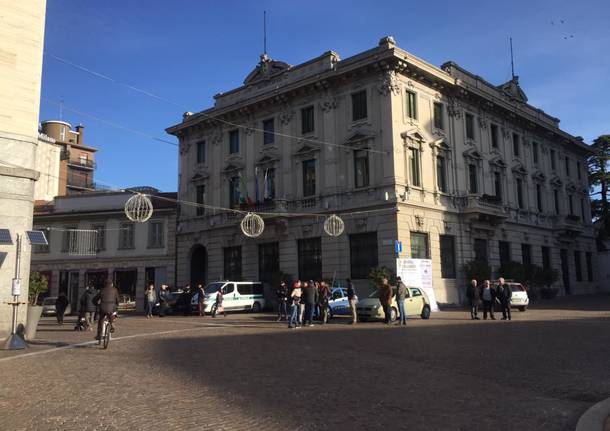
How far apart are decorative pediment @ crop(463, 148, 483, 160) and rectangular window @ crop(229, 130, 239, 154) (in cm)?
1532

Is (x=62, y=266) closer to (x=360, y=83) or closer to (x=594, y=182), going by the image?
(x=360, y=83)

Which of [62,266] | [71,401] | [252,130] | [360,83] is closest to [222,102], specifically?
[252,130]

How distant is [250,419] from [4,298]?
1237 cm

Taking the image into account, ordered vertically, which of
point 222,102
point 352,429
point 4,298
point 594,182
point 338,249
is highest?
point 222,102

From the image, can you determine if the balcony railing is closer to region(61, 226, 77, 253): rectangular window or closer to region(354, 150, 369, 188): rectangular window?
region(61, 226, 77, 253): rectangular window

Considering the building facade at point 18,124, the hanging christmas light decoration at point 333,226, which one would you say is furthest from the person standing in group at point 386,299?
the building facade at point 18,124

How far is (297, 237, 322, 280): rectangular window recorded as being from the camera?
3131 cm

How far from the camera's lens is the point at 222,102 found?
128ft

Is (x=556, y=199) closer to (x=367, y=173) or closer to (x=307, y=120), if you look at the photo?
(x=367, y=173)

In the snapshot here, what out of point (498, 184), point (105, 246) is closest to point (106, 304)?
point (498, 184)

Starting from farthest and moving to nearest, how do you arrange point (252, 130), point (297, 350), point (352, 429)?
point (252, 130) → point (297, 350) → point (352, 429)

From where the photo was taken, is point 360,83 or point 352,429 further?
point 360,83

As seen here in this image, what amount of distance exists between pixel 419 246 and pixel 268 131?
12.8 m

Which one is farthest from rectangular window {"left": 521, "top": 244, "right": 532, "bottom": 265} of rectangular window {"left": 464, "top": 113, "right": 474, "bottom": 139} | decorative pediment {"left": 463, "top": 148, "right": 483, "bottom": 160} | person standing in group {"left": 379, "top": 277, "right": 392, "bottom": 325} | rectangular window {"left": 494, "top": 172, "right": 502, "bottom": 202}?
person standing in group {"left": 379, "top": 277, "right": 392, "bottom": 325}
